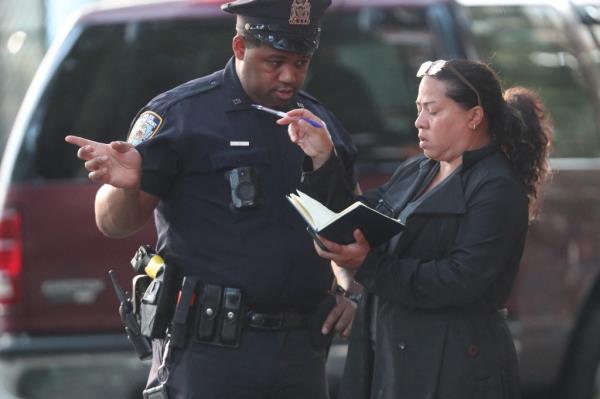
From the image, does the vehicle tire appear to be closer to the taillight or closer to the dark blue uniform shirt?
the taillight

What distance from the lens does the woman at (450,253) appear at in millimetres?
3598

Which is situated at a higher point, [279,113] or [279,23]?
[279,23]

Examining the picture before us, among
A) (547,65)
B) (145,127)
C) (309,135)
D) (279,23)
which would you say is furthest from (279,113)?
(547,65)

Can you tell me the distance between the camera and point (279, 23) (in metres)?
3.87

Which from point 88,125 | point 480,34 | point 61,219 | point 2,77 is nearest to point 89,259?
point 61,219

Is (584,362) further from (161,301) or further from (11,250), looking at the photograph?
(161,301)

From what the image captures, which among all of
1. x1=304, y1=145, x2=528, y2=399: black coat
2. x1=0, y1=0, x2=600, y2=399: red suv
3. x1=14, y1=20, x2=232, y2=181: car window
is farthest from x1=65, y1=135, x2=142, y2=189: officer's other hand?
x1=14, y1=20, x2=232, y2=181: car window

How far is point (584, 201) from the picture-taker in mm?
6133

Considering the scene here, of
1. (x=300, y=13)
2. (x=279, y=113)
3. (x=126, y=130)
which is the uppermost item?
(x=300, y=13)

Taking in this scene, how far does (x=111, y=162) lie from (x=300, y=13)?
2.30 feet

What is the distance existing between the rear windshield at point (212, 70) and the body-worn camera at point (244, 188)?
2012 millimetres

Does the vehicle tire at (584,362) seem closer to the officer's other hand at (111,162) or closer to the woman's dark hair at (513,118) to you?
the woman's dark hair at (513,118)

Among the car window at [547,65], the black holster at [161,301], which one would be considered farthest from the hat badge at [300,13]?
the car window at [547,65]

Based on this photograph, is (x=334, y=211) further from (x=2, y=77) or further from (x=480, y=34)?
(x=2, y=77)
